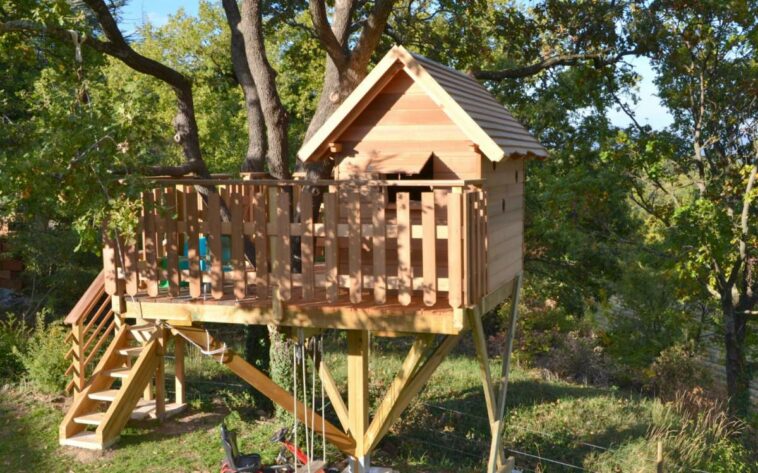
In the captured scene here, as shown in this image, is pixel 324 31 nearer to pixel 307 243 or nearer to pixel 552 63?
pixel 307 243

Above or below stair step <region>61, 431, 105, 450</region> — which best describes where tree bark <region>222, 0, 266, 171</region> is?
above

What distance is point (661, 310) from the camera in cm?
2134

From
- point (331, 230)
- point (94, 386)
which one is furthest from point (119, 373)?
point (331, 230)

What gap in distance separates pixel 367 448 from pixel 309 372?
3751 mm

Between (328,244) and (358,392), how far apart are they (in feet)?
6.99

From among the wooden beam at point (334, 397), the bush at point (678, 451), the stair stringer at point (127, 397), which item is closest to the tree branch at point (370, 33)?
the wooden beam at point (334, 397)

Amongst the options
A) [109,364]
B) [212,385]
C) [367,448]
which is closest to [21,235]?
[212,385]

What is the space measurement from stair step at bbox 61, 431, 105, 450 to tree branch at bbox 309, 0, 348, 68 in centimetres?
626

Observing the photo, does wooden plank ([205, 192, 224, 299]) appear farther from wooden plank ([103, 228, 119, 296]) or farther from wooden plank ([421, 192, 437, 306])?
wooden plank ([421, 192, 437, 306])

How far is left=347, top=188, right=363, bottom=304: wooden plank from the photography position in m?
7.57

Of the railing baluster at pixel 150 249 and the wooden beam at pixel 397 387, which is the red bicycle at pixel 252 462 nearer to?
the wooden beam at pixel 397 387

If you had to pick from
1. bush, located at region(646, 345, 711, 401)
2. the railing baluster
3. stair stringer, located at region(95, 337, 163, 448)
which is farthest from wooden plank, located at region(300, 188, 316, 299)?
bush, located at region(646, 345, 711, 401)

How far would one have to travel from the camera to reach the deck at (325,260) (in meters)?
7.35

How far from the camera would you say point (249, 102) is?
12102mm
